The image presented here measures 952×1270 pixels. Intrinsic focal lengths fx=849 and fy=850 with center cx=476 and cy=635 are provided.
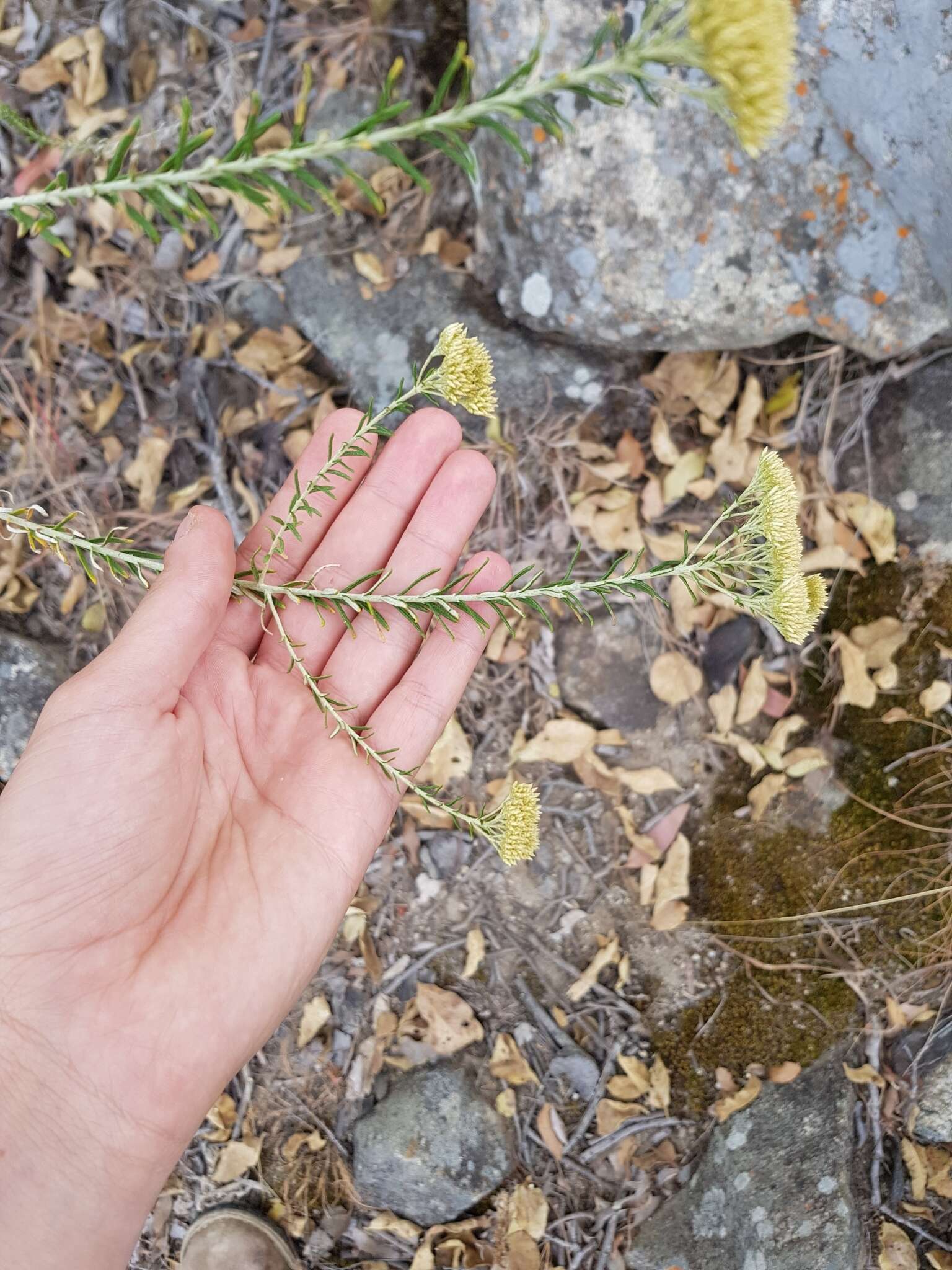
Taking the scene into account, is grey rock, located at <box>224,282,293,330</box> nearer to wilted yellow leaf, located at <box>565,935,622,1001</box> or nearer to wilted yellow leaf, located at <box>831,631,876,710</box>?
wilted yellow leaf, located at <box>831,631,876,710</box>

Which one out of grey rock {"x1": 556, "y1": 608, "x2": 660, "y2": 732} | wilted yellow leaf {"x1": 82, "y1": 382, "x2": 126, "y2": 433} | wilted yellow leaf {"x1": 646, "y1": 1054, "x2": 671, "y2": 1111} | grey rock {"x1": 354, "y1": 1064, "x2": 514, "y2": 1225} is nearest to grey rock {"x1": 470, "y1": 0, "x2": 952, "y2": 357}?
grey rock {"x1": 556, "y1": 608, "x2": 660, "y2": 732}

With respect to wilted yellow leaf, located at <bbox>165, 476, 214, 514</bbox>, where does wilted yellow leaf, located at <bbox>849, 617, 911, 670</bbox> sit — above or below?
below

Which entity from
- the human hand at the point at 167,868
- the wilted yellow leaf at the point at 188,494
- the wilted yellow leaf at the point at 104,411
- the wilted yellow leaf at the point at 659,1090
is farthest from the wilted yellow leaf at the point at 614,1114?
the wilted yellow leaf at the point at 104,411

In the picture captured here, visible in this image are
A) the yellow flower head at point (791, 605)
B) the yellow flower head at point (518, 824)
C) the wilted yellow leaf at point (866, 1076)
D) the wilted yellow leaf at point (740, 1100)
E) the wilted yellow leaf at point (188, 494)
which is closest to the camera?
the yellow flower head at point (791, 605)

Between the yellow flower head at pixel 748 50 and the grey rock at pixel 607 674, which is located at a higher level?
the yellow flower head at pixel 748 50

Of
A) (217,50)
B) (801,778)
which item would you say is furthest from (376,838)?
(217,50)

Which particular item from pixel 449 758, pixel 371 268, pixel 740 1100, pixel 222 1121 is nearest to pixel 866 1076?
pixel 740 1100

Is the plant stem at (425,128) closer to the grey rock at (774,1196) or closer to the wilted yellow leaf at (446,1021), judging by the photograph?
the wilted yellow leaf at (446,1021)
